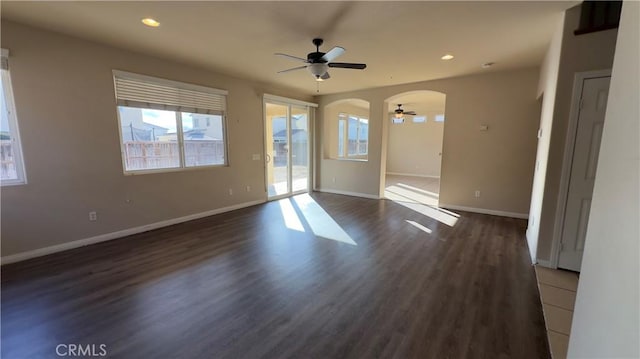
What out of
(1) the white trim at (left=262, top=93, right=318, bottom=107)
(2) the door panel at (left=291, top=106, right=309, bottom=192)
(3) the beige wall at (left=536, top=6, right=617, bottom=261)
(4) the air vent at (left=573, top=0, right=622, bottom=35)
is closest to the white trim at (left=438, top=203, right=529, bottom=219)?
(3) the beige wall at (left=536, top=6, right=617, bottom=261)

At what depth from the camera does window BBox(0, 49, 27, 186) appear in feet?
9.68

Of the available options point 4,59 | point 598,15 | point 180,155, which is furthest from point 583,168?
point 4,59

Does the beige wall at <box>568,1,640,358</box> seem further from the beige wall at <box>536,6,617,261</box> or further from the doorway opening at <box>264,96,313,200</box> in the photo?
the doorway opening at <box>264,96,313,200</box>

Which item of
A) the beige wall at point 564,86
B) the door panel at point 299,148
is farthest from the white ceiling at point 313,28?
the door panel at point 299,148

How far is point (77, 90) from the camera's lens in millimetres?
3412

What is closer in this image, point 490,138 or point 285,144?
point 490,138

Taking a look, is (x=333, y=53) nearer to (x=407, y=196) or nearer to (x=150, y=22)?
(x=150, y=22)

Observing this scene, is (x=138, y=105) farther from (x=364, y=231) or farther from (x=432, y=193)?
(x=432, y=193)

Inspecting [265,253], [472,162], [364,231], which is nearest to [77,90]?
[265,253]

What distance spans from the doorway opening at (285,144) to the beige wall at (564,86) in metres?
4.92

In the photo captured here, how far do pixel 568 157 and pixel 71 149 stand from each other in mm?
5768

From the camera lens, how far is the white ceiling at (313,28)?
8.44 ft

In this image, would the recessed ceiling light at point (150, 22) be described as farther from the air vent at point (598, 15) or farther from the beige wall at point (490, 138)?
the beige wall at point (490, 138)

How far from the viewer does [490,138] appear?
16.6 ft
